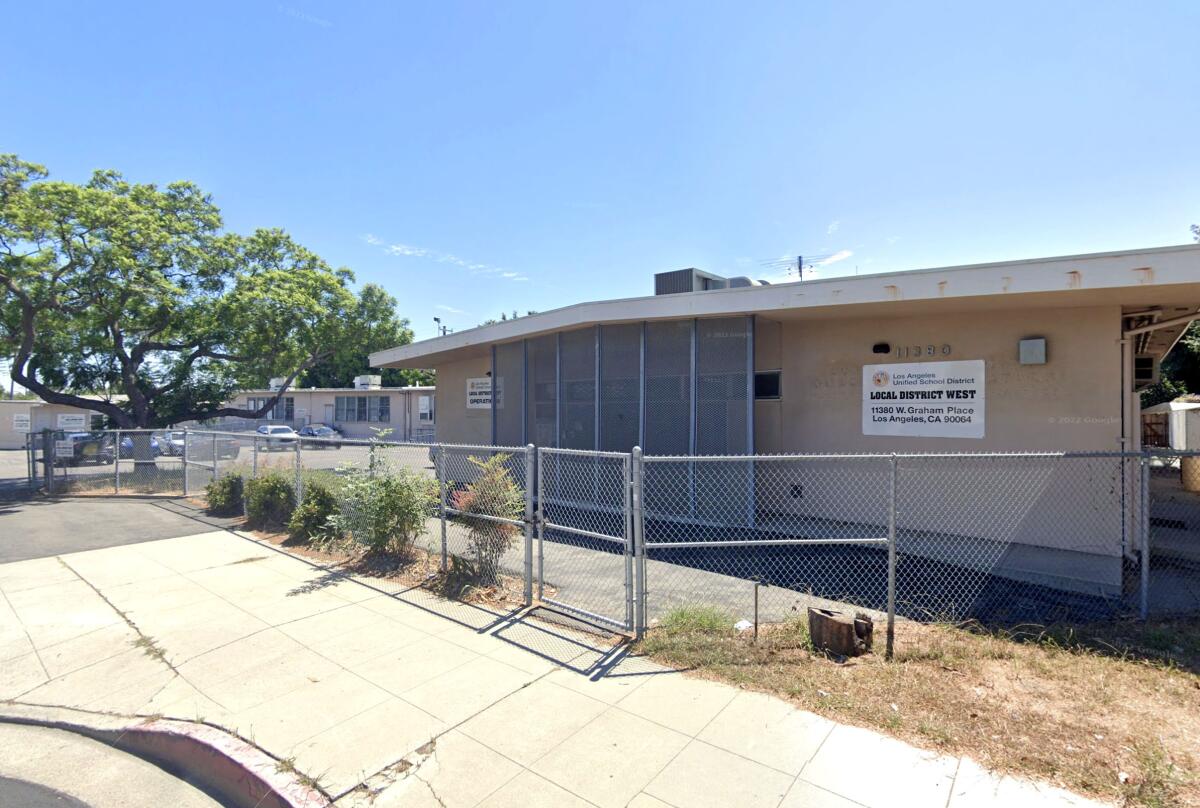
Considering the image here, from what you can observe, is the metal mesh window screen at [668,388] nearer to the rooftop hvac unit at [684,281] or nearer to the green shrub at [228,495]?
the rooftop hvac unit at [684,281]

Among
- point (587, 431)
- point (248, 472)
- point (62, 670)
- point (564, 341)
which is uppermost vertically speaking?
point (564, 341)

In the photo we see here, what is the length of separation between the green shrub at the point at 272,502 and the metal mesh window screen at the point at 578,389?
4.67 meters

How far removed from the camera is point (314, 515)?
830cm

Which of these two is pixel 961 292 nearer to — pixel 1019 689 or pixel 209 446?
pixel 1019 689

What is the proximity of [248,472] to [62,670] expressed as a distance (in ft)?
22.0

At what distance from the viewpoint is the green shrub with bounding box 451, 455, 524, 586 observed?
616 centimetres

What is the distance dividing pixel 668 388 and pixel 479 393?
247 inches

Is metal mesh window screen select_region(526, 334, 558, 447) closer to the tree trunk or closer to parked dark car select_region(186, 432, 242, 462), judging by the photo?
parked dark car select_region(186, 432, 242, 462)

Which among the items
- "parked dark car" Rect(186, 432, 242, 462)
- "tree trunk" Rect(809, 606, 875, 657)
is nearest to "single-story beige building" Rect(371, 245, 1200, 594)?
"tree trunk" Rect(809, 606, 875, 657)

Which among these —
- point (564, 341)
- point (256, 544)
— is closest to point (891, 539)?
point (564, 341)

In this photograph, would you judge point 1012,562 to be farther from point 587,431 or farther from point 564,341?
point 564,341

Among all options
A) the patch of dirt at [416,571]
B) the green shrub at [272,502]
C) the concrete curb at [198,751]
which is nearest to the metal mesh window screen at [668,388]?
the patch of dirt at [416,571]

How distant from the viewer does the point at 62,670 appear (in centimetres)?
455

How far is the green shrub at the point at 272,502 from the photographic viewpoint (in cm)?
932
